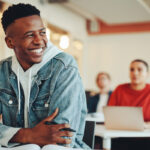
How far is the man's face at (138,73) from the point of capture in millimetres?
3381

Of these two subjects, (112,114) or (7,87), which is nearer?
(7,87)

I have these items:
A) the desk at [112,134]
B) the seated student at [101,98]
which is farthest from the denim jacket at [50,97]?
the seated student at [101,98]

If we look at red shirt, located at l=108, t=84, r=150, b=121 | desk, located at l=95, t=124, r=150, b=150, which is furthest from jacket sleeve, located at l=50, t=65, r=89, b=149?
red shirt, located at l=108, t=84, r=150, b=121

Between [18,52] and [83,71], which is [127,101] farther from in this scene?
[83,71]

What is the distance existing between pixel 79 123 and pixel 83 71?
759 cm

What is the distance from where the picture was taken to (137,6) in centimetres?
634

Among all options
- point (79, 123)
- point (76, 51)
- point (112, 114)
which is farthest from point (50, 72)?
point (76, 51)

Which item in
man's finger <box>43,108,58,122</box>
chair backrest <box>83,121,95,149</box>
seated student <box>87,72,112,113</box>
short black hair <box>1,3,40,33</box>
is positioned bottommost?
seated student <box>87,72,112,113</box>

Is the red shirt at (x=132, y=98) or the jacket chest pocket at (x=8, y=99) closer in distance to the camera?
the jacket chest pocket at (x=8, y=99)

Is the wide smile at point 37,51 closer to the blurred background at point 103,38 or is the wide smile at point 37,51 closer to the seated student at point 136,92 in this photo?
the seated student at point 136,92

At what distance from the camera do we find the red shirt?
3.27 m

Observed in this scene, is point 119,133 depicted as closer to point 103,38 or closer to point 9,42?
point 9,42

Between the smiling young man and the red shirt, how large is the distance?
6.59 ft

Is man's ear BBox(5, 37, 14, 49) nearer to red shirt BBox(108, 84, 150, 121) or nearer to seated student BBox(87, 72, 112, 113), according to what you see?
red shirt BBox(108, 84, 150, 121)
